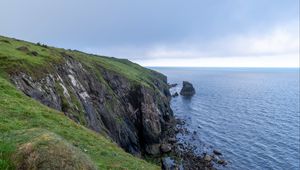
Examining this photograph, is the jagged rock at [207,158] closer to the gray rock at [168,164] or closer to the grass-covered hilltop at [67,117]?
the gray rock at [168,164]

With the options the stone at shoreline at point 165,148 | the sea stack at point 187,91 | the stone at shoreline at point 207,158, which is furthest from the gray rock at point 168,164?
the sea stack at point 187,91

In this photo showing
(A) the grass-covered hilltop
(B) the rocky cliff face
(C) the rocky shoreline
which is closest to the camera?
(A) the grass-covered hilltop

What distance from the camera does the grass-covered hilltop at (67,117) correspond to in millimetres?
13606

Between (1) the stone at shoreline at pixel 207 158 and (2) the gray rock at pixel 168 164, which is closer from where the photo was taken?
(2) the gray rock at pixel 168 164

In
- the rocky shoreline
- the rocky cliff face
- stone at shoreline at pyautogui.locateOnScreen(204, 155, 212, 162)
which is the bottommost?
the rocky shoreline

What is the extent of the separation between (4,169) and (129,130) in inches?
2166

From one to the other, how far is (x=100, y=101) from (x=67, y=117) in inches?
1115

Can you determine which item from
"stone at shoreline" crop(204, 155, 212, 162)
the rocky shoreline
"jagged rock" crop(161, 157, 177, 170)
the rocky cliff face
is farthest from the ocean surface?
the rocky cliff face

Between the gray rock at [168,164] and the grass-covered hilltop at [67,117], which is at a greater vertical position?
the grass-covered hilltop at [67,117]

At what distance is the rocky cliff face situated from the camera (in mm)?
43156

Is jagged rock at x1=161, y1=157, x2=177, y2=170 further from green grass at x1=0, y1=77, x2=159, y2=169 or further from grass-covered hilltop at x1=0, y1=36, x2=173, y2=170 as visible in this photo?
green grass at x1=0, y1=77, x2=159, y2=169

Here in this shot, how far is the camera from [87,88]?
207 feet

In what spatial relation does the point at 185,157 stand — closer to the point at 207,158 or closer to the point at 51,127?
the point at 207,158

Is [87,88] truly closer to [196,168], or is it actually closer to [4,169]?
[196,168]
